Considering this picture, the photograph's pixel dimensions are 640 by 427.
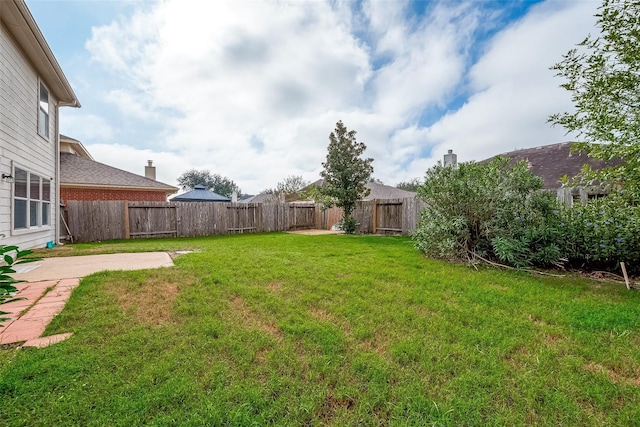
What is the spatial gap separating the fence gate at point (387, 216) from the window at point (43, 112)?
11031mm

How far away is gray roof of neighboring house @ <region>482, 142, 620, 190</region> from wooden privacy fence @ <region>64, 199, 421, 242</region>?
5338 millimetres

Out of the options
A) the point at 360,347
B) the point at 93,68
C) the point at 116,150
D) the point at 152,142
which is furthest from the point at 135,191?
the point at 360,347

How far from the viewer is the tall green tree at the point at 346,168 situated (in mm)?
11867

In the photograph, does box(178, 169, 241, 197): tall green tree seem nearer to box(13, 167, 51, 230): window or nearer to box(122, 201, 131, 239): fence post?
box(122, 201, 131, 239): fence post

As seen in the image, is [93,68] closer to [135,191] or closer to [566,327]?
[135,191]

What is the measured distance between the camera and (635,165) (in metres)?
3.86

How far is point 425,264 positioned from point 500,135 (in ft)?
29.1

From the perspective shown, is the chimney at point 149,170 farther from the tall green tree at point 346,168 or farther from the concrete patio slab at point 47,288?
the concrete patio slab at point 47,288

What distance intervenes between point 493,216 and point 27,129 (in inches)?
402

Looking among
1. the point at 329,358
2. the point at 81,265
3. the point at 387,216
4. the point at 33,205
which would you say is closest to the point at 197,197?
the point at 33,205

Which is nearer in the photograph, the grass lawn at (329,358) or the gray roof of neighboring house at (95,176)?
the grass lawn at (329,358)

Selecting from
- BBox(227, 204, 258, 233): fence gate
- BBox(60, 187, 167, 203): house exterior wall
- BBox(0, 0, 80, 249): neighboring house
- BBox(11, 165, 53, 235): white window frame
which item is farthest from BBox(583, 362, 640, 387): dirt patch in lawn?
BBox(60, 187, 167, 203): house exterior wall

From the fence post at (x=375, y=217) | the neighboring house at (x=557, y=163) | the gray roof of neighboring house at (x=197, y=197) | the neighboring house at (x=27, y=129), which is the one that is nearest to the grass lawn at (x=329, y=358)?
the neighboring house at (x=27, y=129)

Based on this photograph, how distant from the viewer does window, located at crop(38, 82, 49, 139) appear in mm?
6906
